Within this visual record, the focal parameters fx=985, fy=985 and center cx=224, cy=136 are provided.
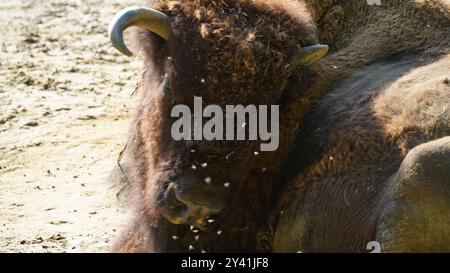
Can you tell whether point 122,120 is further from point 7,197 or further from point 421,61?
point 421,61

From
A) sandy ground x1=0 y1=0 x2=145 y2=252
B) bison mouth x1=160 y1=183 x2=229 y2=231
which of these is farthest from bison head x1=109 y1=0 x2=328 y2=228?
sandy ground x1=0 y1=0 x2=145 y2=252

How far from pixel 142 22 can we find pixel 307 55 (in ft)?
3.19

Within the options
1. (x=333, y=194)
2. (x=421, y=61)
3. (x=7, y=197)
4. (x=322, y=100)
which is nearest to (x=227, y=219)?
(x=333, y=194)

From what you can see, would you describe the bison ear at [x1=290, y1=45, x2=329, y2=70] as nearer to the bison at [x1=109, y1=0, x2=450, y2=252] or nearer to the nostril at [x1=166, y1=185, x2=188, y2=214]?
the bison at [x1=109, y1=0, x2=450, y2=252]

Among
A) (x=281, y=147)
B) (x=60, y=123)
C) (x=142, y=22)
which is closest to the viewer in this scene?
(x=142, y=22)

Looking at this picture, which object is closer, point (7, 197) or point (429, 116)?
point (429, 116)

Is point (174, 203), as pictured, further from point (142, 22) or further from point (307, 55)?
point (307, 55)

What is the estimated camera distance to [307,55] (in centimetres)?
572

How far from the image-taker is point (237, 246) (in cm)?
569

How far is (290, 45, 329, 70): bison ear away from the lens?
5691 mm

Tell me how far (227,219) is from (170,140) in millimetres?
552
